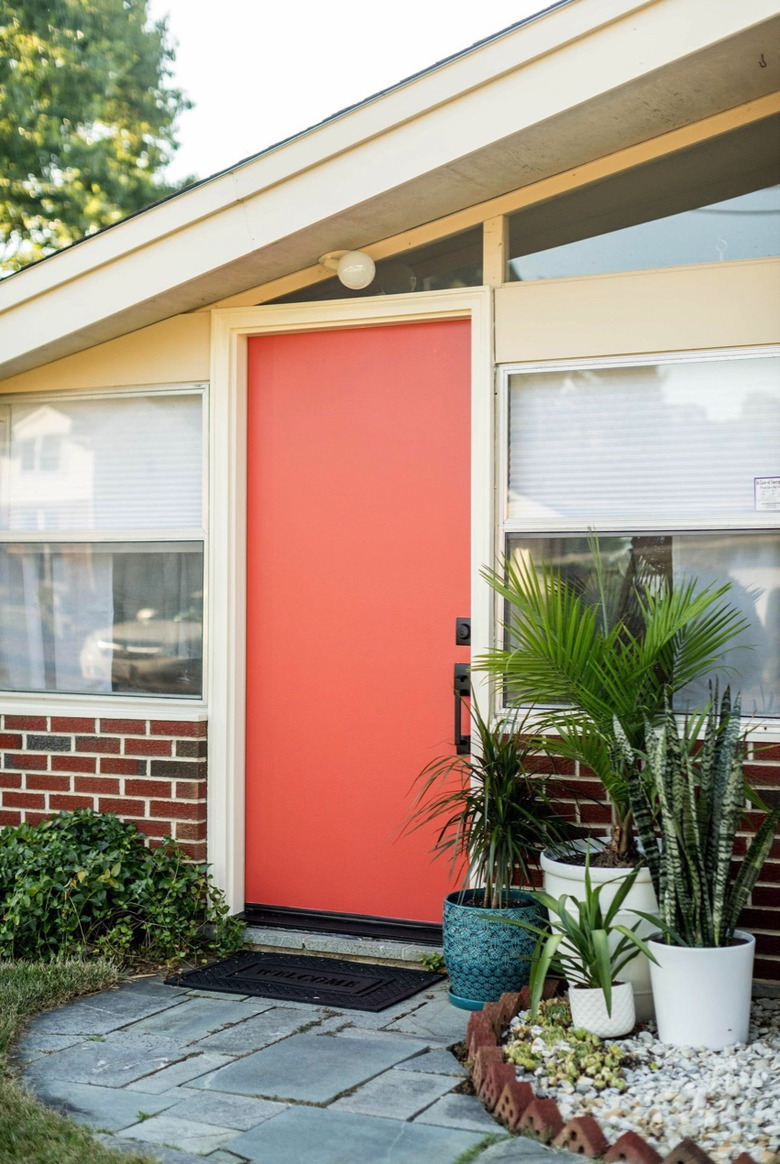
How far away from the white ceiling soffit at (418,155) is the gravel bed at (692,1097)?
2926 mm

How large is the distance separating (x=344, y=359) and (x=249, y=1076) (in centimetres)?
276

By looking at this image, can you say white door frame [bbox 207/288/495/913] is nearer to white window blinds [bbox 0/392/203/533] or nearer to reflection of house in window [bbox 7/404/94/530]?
white window blinds [bbox 0/392/203/533]

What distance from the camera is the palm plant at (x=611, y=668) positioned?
12.2 ft

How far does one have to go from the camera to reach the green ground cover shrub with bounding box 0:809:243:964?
4.45 meters

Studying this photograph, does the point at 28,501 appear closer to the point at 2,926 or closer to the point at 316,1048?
the point at 2,926

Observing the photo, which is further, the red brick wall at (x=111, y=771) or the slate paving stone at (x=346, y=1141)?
the red brick wall at (x=111, y=771)

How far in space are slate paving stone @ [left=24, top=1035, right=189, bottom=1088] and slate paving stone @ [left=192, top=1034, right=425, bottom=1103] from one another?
0.28ft

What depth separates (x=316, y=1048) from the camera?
362cm

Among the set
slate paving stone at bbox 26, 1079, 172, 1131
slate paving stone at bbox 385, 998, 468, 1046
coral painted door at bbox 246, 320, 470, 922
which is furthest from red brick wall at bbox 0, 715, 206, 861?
slate paving stone at bbox 26, 1079, 172, 1131

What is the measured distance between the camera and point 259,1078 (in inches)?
133

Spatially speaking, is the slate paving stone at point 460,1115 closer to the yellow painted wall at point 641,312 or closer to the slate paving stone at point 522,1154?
the slate paving stone at point 522,1154

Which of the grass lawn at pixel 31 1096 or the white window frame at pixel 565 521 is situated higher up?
the white window frame at pixel 565 521

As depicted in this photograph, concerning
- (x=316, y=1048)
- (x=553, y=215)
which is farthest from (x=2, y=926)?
(x=553, y=215)

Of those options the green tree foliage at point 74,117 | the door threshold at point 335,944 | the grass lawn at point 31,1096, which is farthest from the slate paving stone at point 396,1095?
the green tree foliage at point 74,117
